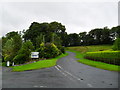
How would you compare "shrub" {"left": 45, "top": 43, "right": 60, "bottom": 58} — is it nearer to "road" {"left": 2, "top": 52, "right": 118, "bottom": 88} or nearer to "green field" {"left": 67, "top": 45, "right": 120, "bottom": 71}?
"green field" {"left": 67, "top": 45, "right": 120, "bottom": 71}

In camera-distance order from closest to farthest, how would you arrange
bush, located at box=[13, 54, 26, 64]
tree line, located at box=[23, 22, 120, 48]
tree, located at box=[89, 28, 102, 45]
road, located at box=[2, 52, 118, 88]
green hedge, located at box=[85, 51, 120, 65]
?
road, located at box=[2, 52, 118, 88], green hedge, located at box=[85, 51, 120, 65], bush, located at box=[13, 54, 26, 64], tree line, located at box=[23, 22, 120, 48], tree, located at box=[89, 28, 102, 45]

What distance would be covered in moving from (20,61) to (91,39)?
199 feet

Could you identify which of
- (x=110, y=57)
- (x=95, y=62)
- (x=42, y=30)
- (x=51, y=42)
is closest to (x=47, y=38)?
(x=42, y=30)

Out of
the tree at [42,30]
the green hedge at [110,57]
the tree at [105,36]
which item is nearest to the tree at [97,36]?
the tree at [105,36]

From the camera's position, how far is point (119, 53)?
2005cm

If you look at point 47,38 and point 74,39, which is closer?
point 47,38

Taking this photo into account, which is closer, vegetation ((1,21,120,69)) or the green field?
the green field

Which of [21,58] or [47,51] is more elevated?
[47,51]

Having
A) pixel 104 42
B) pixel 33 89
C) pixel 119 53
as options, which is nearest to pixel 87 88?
pixel 33 89

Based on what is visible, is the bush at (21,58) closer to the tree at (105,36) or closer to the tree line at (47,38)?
the tree line at (47,38)

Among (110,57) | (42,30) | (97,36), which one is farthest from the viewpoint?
(97,36)

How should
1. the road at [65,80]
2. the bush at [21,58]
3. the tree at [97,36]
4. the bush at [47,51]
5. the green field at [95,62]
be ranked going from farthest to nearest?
1. the tree at [97,36]
2. the bush at [47,51]
3. the bush at [21,58]
4. the green field at [95,62]
5. the road at [65,80]

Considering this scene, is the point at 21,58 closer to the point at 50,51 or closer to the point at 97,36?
the point at 50,51

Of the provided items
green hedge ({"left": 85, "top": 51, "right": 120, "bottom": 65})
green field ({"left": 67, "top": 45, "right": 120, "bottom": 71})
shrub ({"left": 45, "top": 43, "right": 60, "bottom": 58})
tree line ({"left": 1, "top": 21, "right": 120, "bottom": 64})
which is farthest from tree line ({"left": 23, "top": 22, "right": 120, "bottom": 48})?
green hedge ({"left": 85, "top": 51, "right": 120, "bottom": 65})
